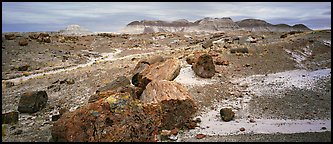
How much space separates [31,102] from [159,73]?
23.2 ft

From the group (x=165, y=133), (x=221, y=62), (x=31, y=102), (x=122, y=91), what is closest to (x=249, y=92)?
(x=221, y=62)

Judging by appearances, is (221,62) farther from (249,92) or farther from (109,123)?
(109,123)

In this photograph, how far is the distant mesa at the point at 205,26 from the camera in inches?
6181

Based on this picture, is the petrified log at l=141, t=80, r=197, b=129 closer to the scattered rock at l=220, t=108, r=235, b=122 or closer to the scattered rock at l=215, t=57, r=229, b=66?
the scattered rock at l=220, t=108, r=235, b=122

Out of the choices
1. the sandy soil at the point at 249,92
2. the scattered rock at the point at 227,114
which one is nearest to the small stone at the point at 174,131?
the sandy soil at the point at 249,92

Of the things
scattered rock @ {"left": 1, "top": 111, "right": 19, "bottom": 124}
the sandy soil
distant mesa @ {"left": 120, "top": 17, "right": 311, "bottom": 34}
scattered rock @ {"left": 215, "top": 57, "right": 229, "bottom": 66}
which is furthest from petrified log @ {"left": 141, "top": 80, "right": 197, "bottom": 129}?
distant mesa @ {"left": 120, "top": 17, "right": 311, "bottom": 34}

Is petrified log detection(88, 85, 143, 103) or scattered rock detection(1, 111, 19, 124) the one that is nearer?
petrified log detection(88, 85, 143, 103)

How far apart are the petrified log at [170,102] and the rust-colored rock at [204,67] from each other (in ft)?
19.7

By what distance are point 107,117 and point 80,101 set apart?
733 cm

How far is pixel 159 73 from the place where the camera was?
16734 mm

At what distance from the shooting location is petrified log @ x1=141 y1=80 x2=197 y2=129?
12469 millimetres

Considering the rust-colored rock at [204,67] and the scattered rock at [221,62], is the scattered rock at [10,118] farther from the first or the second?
the scattered rock at [221,62]

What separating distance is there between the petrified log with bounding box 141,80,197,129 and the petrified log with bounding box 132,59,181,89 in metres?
2.35

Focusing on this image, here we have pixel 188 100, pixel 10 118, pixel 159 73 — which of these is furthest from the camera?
pixel 159 73
